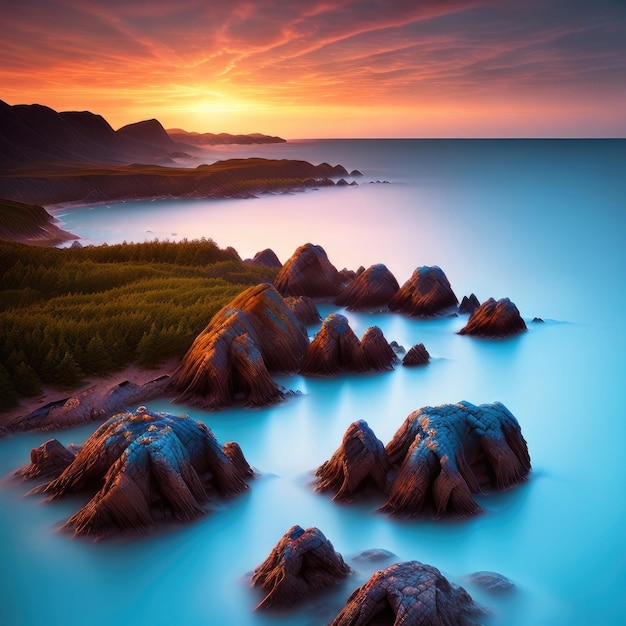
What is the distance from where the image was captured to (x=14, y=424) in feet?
31.7

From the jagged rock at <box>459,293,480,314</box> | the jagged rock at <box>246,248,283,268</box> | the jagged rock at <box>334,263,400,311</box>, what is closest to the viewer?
the jagged rock at <box>459,293,480,314</box>

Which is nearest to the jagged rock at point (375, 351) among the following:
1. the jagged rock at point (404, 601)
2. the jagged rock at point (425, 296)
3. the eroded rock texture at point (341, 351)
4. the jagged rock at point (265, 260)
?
the eroded rock texture at point (341, 351)

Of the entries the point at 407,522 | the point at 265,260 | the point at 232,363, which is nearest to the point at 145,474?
the point at 407,522

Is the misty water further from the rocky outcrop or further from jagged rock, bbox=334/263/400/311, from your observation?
jagged rock, bbox=334/263/400/311

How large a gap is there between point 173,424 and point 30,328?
5461 mm

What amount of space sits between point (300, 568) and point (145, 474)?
1.89 metres

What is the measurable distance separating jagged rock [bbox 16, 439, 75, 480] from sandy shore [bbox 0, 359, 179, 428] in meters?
1.55

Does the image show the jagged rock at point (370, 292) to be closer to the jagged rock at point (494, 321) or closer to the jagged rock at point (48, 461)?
the jagged rock at point (494, 321)

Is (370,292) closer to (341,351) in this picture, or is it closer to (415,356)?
(415,356)

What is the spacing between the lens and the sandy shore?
10.1 m

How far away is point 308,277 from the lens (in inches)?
686

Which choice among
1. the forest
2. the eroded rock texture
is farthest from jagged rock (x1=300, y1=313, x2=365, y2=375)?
the forest

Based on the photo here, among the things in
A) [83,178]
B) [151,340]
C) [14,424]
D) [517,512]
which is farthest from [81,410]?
[83,178]

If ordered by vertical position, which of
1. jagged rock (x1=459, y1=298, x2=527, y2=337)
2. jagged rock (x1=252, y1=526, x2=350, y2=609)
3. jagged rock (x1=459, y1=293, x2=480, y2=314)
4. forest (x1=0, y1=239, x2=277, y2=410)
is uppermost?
jagged rock (x1=252, y1=526, x2=350, y2=609)
